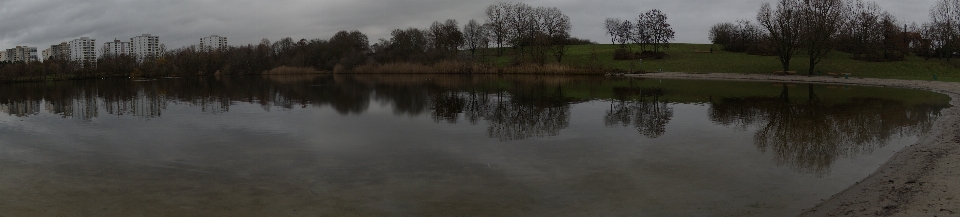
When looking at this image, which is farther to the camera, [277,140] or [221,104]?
[221,104]

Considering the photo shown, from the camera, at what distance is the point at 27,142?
47.6 ft

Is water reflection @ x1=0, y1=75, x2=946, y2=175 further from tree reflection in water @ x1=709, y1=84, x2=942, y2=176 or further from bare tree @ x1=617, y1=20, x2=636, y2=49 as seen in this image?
bare tree @ x1=617, y1=20, x2=636, y2=49

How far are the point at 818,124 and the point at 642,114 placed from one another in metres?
5.23

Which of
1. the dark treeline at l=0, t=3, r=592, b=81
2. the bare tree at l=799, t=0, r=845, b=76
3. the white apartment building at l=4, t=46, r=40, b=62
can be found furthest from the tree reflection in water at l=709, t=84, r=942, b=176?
the white apartment building at l=4, t=46, r=40, b=62

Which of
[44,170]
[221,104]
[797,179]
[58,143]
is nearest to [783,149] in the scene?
[797,179]

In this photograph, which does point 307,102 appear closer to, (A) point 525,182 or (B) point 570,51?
(A) point 525,182

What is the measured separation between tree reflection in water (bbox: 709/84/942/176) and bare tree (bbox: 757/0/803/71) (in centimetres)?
2064

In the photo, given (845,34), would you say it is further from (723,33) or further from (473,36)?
(473,36)

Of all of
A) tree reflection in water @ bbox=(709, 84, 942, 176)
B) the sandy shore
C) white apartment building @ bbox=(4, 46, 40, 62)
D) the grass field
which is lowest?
the sandy shore

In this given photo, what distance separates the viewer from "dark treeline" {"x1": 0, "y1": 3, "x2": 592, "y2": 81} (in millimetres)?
65125

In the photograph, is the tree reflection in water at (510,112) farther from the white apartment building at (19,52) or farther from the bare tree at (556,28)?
the white apartment building at (19,52)

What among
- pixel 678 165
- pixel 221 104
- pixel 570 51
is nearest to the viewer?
pixel 678 165

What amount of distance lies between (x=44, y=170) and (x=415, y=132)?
7.81m

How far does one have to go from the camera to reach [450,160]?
1124 cm
